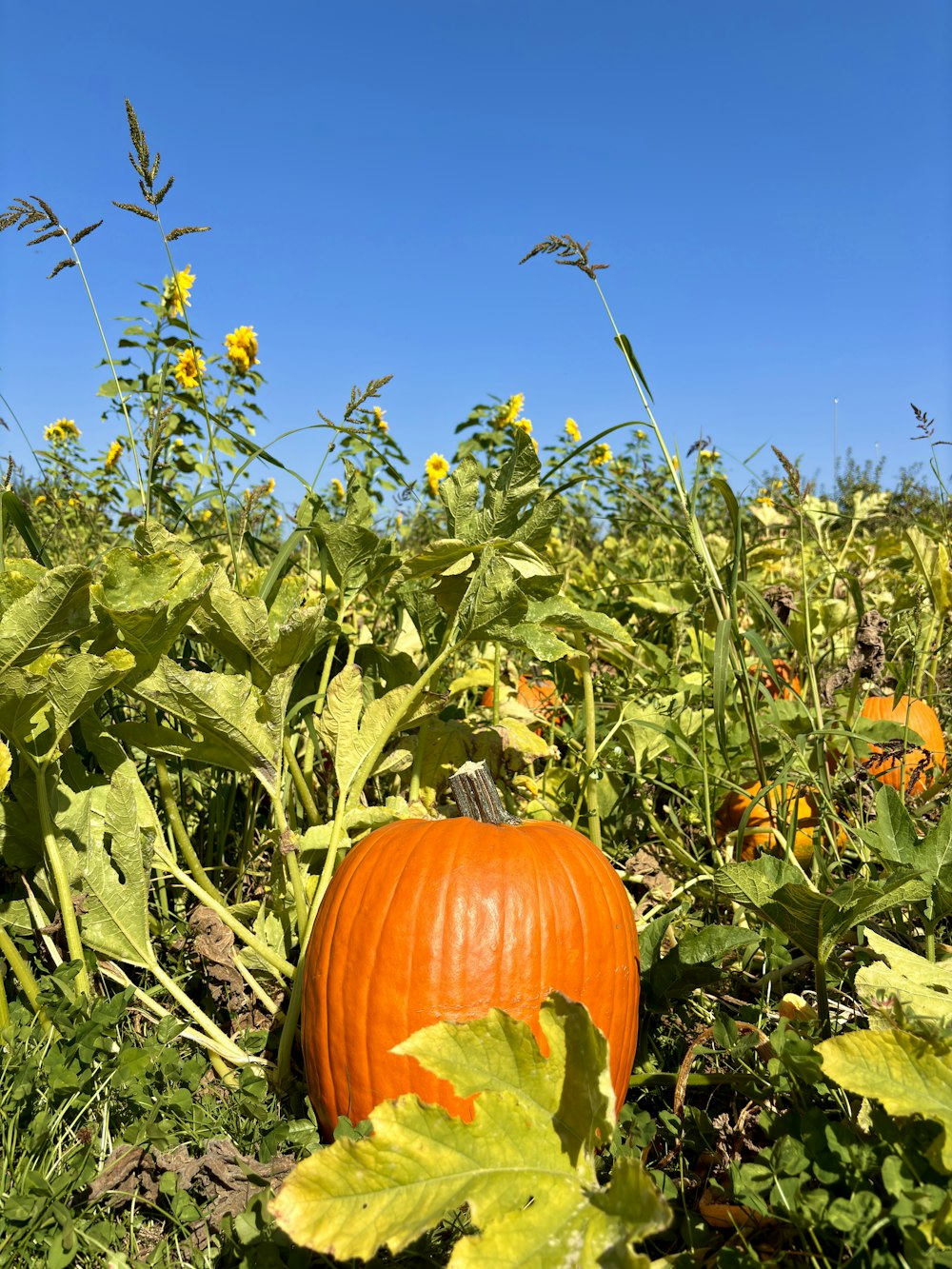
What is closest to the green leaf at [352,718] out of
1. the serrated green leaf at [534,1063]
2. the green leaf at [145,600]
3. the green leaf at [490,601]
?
the green leaf at [490,601]

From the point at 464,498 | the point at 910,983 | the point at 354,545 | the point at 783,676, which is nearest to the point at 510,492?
the point at 464,498

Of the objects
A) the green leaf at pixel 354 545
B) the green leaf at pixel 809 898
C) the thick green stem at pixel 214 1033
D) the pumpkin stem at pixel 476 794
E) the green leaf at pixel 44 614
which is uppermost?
the green leaf at pixel 354 545

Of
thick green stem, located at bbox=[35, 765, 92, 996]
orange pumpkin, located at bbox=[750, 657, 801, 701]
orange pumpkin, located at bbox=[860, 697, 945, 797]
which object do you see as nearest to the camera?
thick green stem, located at bbox=[35, 765, 92, 996]

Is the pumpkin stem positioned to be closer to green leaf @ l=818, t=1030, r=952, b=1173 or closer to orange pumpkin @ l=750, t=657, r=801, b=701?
green leaf @ l=818, t=1030, r=952, b=1173

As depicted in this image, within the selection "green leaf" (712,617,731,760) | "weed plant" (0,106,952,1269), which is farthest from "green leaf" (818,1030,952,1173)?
"green leaf" (712,617,731,760)

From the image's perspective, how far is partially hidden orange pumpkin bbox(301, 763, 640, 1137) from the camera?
138 centimetres

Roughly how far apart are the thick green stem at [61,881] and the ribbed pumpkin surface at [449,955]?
401 millimetres

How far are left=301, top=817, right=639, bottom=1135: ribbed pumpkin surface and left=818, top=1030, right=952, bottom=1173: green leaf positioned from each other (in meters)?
0.47

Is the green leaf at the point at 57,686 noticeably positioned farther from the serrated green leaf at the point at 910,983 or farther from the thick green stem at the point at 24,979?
the serrated green leaf at the point at 910,983

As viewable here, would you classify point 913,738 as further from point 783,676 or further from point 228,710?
point 228,710

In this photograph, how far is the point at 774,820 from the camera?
1.96 metres

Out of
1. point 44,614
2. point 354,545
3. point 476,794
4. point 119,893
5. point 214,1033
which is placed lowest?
point 214,1033

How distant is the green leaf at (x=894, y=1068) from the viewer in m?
0.97

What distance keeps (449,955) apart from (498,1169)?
432mm
